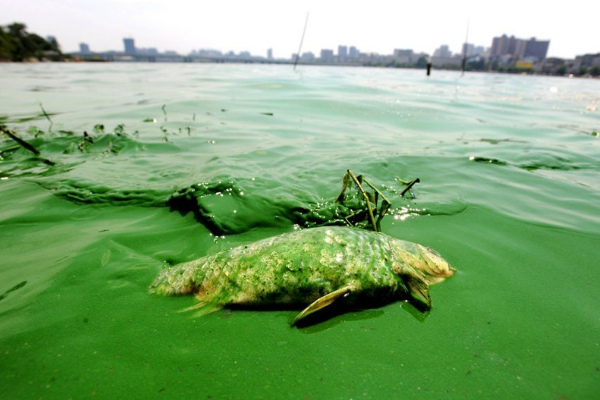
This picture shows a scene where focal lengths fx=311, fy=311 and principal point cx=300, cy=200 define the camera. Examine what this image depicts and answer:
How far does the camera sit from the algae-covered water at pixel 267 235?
4.96 ft

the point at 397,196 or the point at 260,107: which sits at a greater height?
the point at 260,107

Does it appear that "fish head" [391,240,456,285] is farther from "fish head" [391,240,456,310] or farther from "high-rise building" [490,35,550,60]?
"high-rise building" [490,35,550,60]

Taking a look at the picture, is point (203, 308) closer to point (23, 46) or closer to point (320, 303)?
point (320, 303)

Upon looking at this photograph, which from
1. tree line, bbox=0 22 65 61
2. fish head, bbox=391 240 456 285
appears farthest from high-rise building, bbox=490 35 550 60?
fish head, bbox=391 240 456 285

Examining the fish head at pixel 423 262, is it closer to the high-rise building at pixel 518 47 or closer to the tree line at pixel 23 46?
the tree line at pixel 23 46

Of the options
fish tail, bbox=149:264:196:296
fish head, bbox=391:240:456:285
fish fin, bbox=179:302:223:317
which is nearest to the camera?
fish fin, bbox=179:302:223:317

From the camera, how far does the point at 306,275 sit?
1.91 m

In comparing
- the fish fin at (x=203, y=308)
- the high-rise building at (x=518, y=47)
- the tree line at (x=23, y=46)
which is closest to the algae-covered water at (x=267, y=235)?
the fish fin at (x=203, y=308)

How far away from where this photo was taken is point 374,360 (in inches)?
63.1

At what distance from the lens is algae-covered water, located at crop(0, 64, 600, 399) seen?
4.96 feet

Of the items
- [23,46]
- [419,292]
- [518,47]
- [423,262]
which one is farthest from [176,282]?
[518,47]

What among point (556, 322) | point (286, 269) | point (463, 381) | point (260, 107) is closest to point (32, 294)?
point (286, 269)

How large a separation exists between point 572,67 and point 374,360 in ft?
430

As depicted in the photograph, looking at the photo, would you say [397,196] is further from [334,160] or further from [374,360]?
[374,360]
